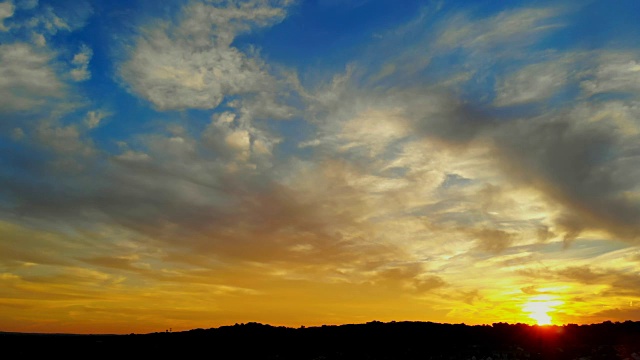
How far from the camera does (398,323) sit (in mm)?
51750

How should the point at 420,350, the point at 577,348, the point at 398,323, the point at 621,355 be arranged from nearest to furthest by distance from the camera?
the point at 621,355 < the point at 577,348 < the point at 420,350 < the point at 398,323

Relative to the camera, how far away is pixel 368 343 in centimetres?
4428

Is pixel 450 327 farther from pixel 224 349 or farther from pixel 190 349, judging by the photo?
pixel 190 349

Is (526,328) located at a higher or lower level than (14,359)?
higher

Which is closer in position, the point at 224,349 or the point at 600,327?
the point at 600,327

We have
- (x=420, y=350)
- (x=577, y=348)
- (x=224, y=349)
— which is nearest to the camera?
(x=577, y=348)

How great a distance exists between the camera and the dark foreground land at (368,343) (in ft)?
123

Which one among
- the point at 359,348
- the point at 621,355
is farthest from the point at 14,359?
the point at 621,355

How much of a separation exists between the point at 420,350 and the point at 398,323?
11142mm

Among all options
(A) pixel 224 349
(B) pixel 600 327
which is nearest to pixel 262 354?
(A) pixel 224 349

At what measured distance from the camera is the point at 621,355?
34.8 meters

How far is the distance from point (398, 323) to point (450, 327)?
20.0 ft

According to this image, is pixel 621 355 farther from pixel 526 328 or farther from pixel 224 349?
pixel 224 349

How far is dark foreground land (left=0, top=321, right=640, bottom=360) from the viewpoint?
37531 millimetres
